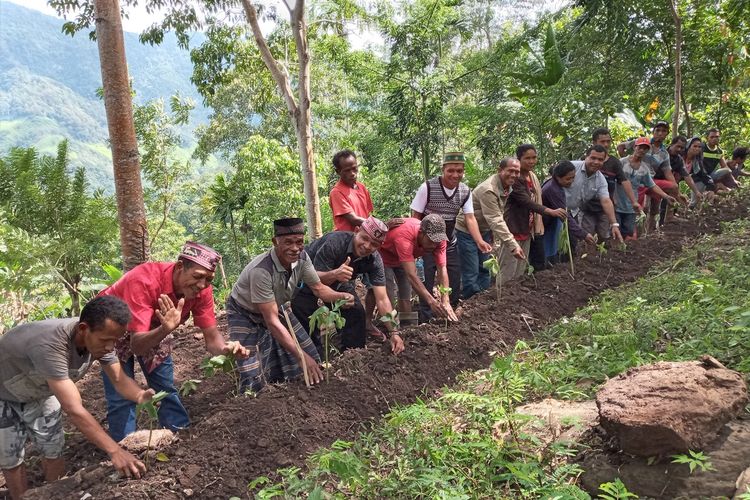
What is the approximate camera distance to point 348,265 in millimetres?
4520

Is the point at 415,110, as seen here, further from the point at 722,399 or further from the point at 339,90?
the point at 339,90

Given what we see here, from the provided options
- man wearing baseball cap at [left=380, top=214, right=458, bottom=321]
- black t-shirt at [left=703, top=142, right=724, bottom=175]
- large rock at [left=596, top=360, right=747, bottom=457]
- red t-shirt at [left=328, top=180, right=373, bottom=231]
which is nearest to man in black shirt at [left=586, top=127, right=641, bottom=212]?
man wearing baseball cap at [left=380, top=214, right=458, bottom=321]

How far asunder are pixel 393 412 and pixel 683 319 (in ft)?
7.08

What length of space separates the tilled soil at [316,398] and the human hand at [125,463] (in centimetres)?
6

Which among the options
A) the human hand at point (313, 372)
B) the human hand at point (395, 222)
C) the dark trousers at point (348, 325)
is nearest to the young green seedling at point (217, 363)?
the human hand at point (313, 372)

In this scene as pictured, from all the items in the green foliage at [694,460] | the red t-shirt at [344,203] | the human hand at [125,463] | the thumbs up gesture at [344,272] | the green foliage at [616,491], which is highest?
the red t-shirt at [344,203]

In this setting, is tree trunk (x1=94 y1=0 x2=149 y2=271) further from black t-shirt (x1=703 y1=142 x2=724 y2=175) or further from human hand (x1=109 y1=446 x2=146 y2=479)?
black t-shirt (x1=703 y1=142 x2=724 y2=175)

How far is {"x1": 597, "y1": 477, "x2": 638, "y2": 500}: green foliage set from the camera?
2252 mm

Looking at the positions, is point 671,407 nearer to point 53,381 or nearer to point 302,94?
point 53,381

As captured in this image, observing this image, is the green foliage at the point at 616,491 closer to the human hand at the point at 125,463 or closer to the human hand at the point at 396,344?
the human hand at the point at 396,344

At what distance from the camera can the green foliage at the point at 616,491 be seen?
2.25 metres

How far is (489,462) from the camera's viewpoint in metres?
2.75

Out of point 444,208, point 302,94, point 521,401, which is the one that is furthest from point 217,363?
point 302,94

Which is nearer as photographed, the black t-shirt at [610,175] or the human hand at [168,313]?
the human hand at [168,313]
